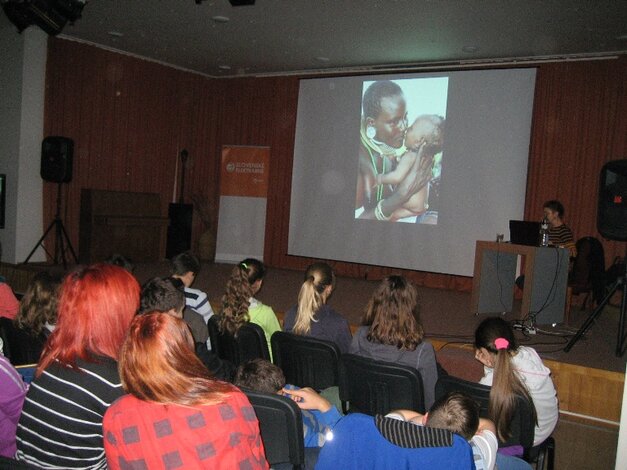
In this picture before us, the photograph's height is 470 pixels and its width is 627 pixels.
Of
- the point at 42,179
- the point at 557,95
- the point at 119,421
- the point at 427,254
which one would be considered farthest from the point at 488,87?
the point at 119,421

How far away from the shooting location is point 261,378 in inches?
81.8

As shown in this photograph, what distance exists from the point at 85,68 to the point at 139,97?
98 cm

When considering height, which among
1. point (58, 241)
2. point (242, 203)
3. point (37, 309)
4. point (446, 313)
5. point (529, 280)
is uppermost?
point (242, 203)

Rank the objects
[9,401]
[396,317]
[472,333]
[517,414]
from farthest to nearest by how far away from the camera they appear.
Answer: [472,333], [396,317], [517,414], [9,401]

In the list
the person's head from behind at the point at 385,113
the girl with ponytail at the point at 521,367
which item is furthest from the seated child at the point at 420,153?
the girl with ponytail at the point at 521,367

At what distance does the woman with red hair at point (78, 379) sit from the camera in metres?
1.46

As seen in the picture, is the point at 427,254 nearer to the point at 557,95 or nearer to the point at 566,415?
the point at 557,95

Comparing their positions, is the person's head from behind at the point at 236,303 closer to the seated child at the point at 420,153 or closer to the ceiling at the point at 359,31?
the ceiling at the point at 359,31

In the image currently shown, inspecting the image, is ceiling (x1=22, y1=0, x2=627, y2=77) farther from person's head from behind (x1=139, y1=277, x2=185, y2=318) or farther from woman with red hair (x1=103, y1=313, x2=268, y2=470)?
woman with red hair (x1=103, y1=313, x2=268, y2=470)

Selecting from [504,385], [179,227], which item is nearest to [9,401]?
[504,385]

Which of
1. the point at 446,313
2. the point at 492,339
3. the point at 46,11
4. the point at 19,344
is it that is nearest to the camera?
the point at 492,339

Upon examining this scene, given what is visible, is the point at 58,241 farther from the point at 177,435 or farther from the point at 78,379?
the point at 177,435

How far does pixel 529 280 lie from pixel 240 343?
2897mm

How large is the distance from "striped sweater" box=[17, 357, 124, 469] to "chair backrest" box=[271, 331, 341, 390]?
146cm
